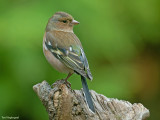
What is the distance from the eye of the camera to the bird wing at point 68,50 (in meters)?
5.44

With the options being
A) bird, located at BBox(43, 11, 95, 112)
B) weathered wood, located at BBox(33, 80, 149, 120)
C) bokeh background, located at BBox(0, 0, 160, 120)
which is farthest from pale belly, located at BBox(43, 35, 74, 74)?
bokeh background, located at BBox(0, 0, 160, 120)

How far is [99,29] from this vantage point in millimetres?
7172

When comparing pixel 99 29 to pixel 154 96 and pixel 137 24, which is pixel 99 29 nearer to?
pixel 137 24

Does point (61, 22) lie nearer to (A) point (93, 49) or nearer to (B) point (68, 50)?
(B) point (68, 50)

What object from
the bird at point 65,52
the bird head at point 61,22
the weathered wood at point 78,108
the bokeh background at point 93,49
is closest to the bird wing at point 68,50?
the bird at point 65,52

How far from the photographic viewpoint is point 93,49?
707cm

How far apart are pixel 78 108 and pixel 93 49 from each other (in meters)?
2.43

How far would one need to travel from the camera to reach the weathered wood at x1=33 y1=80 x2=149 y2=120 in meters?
4.70

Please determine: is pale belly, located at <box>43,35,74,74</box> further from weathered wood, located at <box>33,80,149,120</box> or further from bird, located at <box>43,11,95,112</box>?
weathered wood, located at <box>33,80,149,120</box>

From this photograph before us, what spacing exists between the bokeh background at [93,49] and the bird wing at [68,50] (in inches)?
34.9

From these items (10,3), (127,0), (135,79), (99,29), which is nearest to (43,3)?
(10,3)

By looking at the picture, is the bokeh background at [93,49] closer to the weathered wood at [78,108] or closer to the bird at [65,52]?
the bird at [65,52]

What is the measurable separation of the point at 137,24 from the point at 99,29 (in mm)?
858

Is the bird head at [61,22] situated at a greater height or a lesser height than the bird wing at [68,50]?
greater
